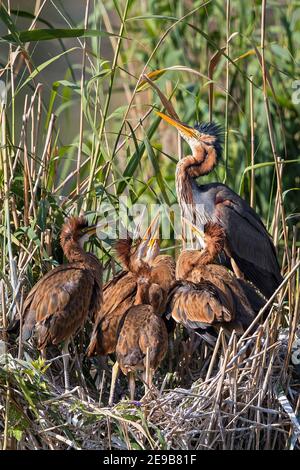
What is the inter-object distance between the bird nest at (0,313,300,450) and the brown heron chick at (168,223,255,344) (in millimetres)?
215

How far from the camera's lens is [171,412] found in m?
4.49

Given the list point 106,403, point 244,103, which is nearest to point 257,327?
point 106,403

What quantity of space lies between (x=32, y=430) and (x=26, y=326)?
1.81 feet

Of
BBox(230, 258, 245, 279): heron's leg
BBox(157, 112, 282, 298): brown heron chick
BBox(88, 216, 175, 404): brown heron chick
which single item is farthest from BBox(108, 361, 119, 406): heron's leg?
BBox(230, 258, 245, 279): heron's leg

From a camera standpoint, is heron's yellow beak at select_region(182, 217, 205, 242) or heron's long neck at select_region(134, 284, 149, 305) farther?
heron's yellow beak at select_region(182, 217, 205, 242)

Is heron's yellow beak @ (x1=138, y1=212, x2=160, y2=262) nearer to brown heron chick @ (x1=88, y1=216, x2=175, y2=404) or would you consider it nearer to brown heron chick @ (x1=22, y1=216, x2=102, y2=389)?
brown heron chick @ (x1=88, y1=216, x2=175, y2=404)

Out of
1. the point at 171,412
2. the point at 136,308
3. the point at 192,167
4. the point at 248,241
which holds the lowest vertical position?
the point at 171,412

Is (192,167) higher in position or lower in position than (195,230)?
higher

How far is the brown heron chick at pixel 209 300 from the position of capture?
4914 millimetres

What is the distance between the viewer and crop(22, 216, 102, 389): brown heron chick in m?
4.84

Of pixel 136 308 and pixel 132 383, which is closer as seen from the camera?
pixel 132 383

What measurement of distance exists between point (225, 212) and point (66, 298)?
149 centimetres

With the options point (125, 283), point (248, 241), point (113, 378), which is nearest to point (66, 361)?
point (113, 378)

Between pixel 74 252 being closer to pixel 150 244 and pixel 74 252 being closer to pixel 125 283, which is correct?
pixel 125 283
